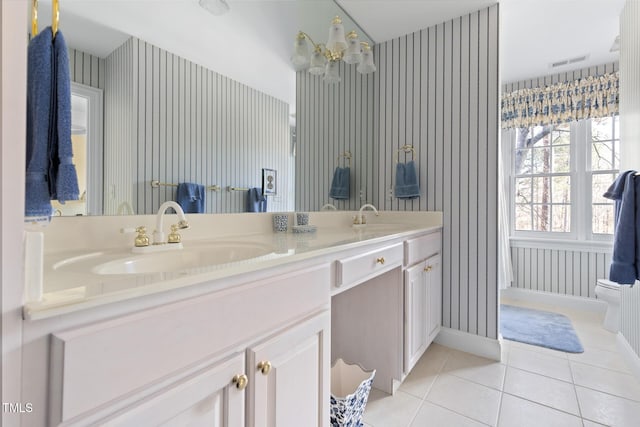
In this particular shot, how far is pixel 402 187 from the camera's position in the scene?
91.4 inches

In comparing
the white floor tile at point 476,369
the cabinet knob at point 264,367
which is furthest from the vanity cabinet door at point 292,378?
the white floor tile at point 476,369

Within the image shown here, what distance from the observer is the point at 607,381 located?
1.70 m

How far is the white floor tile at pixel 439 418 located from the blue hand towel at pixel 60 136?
159cm

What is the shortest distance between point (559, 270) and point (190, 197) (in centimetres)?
363

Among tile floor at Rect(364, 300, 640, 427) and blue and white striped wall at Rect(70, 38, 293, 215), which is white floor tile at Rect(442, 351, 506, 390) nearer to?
tile floor at Rect(364, 300, 640, 427)

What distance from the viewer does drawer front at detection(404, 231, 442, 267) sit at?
1.62 meters

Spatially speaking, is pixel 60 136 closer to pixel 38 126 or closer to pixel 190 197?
pixel 38 126

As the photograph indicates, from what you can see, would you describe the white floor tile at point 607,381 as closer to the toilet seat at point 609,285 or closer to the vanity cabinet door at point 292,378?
the toilet seat at point 609,285

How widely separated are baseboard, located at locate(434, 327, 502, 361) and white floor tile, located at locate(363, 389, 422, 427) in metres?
0.75

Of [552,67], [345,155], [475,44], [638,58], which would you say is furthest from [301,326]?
[552,67]

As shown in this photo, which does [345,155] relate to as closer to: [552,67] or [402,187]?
[402,187]

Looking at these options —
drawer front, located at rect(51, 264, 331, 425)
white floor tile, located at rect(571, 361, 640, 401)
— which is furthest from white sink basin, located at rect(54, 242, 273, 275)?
white floor tile, located at rect(571, 361, 640, 401)

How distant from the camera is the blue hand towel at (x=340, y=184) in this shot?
7.14ft

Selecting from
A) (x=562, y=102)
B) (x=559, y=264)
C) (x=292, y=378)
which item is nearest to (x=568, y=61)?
(x=562, y=102)
